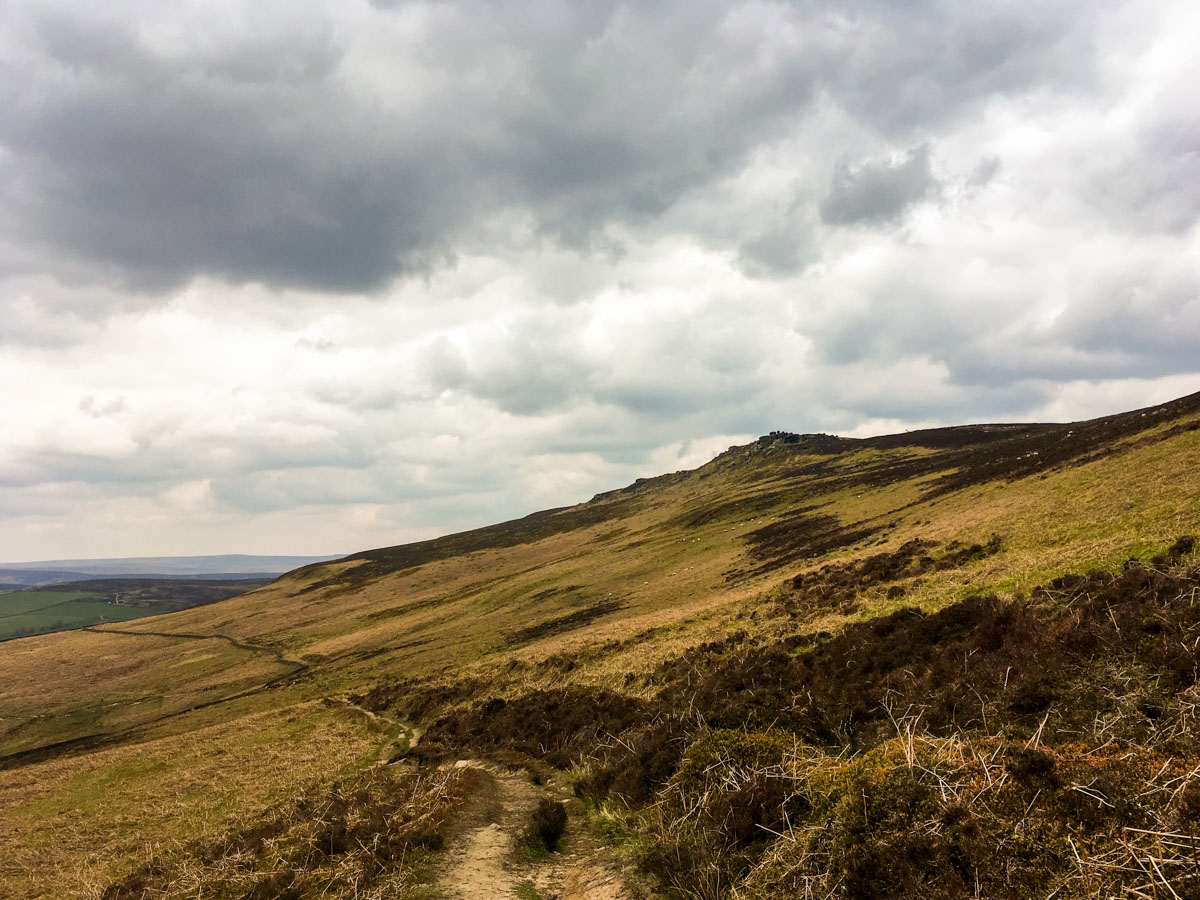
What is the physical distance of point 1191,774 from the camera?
19.8ft

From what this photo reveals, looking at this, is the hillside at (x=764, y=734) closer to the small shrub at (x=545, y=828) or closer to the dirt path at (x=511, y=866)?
the dirt path at (x=511, y=866)

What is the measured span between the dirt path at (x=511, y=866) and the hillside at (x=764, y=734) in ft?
0.37

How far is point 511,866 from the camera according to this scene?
11234 mm

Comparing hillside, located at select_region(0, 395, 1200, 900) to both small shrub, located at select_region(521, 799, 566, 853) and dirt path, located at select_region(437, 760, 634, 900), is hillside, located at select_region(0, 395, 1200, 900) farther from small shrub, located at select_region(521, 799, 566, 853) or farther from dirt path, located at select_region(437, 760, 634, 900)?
small shrub, located at select_region(521, 799, 566, 853)

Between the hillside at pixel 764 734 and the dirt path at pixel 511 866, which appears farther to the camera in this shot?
the dirt path at pixel 511 866

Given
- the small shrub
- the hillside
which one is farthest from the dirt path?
the small shrub

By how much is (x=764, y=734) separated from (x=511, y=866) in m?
5.99

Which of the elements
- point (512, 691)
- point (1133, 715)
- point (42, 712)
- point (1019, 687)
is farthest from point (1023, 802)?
point (42, 712)

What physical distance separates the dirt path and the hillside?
11cm

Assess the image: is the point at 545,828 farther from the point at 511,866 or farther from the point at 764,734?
the point at 764,734

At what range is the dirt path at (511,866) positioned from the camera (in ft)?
32.7

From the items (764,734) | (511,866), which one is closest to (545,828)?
(511,866)

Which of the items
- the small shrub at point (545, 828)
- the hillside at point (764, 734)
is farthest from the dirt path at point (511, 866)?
the small shrub at point (545, 828)

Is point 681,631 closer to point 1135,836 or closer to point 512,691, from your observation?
point 512,691
